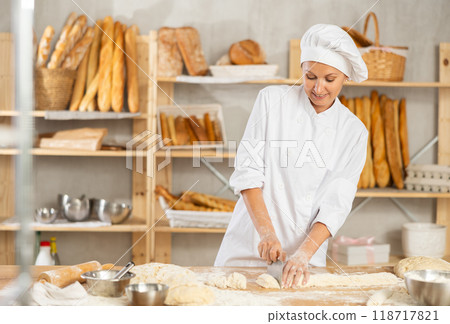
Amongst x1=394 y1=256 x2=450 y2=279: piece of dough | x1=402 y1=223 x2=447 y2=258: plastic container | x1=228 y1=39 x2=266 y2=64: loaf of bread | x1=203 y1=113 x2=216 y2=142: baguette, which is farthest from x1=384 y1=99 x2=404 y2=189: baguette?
x1=394 y1=256 x2=450 y2=279: piece of dough

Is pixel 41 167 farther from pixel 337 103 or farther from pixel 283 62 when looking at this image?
pixel 337 103

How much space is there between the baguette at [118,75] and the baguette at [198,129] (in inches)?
7.5

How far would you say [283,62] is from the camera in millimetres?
1528

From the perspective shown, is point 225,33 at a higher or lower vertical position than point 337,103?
higher

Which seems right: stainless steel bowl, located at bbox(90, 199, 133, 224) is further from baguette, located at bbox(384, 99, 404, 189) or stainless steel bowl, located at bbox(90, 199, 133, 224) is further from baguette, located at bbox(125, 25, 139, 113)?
baguette, located at bbox(384, 99, 404, 189)

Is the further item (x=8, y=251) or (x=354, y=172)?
(x=8, y=251)

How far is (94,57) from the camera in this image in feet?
4.65

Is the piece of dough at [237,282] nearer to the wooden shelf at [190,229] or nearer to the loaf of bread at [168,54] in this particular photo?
the wooden shelf at [190,229]

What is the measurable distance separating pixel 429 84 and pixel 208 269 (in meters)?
0.96

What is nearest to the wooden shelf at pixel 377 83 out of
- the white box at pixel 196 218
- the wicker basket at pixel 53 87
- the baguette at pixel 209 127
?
the baguette at pixel 209 127

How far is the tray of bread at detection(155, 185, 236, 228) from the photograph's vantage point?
1.43 metres

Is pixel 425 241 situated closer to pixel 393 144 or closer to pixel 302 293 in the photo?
pixel 393 144

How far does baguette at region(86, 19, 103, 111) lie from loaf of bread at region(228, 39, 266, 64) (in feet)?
1.16

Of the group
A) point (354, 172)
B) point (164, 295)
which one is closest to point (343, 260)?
point (354, 172)
